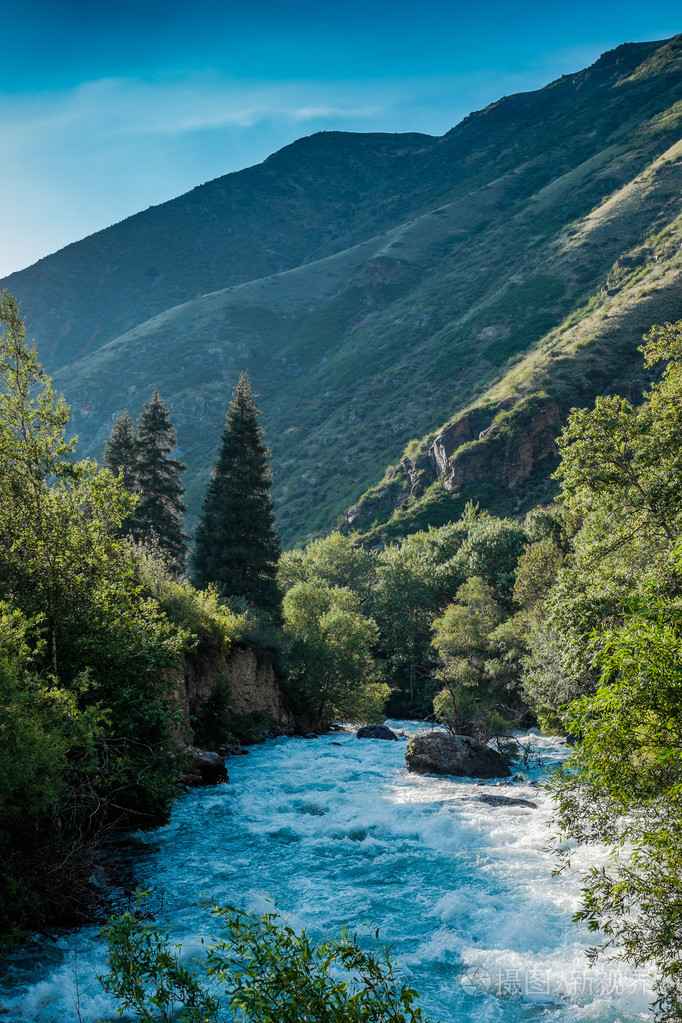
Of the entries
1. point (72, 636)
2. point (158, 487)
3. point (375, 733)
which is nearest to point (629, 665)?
point (72, 636)

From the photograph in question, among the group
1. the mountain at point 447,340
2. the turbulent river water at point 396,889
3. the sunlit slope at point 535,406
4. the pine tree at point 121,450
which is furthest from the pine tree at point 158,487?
the mountain at point 447,340

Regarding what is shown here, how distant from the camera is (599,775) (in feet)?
23.8

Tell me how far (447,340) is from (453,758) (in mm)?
96719

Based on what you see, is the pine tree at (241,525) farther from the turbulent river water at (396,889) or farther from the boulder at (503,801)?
the boulder at (503,801)

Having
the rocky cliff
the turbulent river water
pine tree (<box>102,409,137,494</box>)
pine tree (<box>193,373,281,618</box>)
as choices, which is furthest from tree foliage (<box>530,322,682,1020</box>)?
pine tree (<box>102,409,137,494</box>)

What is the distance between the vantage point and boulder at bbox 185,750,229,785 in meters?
19.6

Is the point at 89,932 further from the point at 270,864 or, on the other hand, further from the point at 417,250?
the point at 417,250

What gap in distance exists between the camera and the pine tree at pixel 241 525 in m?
38.0

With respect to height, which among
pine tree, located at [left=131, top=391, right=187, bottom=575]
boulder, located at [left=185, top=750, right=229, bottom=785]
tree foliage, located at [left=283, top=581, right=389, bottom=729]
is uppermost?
pine tree, located at [left=131, top=391, right=187, bottom=575]

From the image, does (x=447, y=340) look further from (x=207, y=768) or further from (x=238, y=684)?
(x=207, y=768)

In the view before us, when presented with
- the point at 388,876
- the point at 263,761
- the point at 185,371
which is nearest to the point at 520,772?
the point at 263,761

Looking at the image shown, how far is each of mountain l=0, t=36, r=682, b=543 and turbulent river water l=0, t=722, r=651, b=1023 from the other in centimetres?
5419

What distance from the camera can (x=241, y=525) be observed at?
39.0 m

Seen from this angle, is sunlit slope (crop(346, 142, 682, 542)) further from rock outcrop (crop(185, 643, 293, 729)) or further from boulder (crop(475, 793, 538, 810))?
boulder (crop(475, 793, 538, 810))
